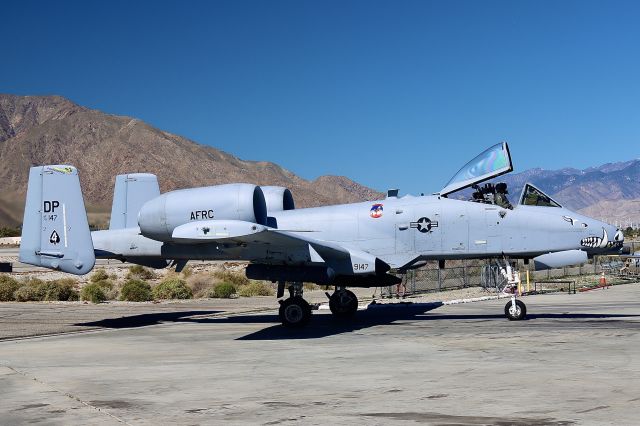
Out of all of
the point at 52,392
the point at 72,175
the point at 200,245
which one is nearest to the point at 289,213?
the point at 200,245

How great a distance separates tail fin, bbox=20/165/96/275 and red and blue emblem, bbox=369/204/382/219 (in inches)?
273

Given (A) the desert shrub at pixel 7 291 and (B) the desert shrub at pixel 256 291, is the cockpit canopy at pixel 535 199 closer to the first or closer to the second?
(B) the desert shrub at pixel 256 291

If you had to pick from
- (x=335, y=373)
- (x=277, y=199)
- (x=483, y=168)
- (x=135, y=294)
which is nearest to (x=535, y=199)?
(x=483, y=168)

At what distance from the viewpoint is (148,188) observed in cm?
2050

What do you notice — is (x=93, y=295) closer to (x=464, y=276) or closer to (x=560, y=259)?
(x=560, y=259)

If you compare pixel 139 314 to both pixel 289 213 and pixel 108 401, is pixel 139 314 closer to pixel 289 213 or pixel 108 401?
pixel 289 213

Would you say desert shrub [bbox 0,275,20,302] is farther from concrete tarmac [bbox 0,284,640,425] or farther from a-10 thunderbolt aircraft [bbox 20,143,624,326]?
concrete tarmac [bbox 0,284,640,425]

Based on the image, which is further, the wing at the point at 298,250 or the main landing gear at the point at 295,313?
the main landing gear at the point at 295,313

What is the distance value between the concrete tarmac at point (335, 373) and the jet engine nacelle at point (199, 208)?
256 centimetres

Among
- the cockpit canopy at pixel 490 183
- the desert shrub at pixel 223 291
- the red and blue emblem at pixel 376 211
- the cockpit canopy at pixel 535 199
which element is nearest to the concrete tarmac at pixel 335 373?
the red and blue emblem at pixel 376 211

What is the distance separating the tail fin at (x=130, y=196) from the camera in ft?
66.1

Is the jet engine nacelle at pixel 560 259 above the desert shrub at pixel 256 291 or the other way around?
above

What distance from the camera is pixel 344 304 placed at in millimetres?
19609

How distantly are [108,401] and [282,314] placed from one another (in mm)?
8296
